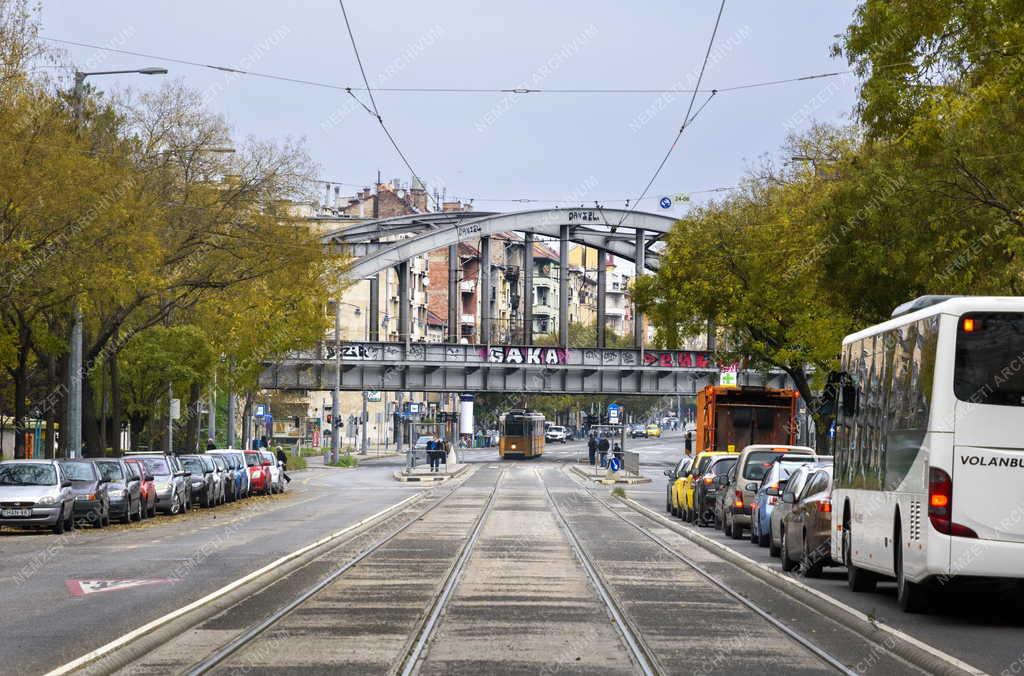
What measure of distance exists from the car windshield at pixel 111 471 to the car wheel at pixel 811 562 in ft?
59.3

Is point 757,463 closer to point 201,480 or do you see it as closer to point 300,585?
point 300,585

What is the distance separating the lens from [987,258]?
24.9 m

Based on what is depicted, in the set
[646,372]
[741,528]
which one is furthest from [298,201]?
[646,372]

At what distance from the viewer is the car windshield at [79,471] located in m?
32.3

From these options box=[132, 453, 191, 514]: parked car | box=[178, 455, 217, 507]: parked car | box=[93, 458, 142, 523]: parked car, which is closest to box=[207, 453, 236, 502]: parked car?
box=[178, 455, 217, 507]: parked car

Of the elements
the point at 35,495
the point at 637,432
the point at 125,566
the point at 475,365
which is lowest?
the point at 125,566

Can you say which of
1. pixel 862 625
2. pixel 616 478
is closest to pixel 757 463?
pixel 862 625

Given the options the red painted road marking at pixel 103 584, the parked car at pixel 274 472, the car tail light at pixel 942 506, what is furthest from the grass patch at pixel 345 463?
the car tail light at pixel 942 506

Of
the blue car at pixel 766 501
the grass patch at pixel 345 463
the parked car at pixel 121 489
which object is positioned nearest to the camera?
the blue car at pixel 766 501

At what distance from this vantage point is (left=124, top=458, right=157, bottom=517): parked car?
117 feet

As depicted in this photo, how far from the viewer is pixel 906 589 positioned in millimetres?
15875

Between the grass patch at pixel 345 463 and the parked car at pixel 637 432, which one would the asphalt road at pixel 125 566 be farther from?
the parked car at pixel 637 432

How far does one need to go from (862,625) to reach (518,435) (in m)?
88.2

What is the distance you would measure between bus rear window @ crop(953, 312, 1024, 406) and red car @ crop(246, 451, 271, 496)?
38505 millimetres
